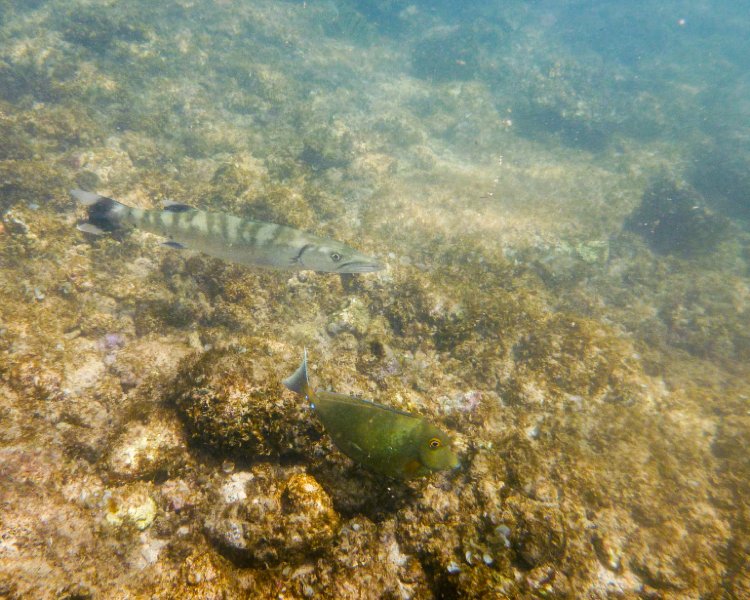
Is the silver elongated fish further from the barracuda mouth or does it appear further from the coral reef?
the coral reef

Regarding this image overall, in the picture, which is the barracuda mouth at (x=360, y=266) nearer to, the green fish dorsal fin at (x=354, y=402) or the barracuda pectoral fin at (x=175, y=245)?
the barracuda pectoral fin at (x=175, y=245)

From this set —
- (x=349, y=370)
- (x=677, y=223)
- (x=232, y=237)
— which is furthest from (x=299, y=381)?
(x=677, y=223)

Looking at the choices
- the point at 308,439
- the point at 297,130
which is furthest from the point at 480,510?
the point at 297,130

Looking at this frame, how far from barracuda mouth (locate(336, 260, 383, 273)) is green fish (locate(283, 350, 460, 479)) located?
7.52 ft

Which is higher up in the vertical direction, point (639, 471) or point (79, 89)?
point (79, 89)

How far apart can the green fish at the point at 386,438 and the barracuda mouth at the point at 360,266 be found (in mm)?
2291

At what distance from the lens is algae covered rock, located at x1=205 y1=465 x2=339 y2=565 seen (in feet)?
8.48

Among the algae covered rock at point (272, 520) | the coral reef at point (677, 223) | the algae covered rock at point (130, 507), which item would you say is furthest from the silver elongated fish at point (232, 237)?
the coral reef at point (677, 223)

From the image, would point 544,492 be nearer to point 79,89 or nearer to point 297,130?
point 297,130

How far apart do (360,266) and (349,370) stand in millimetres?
1375

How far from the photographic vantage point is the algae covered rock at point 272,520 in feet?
8.48

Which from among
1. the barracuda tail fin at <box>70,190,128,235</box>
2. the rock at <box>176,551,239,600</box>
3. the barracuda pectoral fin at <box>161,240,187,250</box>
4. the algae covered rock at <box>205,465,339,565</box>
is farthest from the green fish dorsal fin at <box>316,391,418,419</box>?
the barracuda tail fin at <box>70,190,128,235</box>

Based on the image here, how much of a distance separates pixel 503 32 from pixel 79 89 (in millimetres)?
31640

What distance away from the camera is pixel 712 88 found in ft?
84.8
